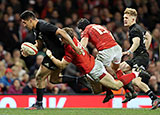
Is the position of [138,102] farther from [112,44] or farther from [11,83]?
[11,83]

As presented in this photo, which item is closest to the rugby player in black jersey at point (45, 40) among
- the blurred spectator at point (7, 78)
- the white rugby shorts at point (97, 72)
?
the white rugby shorts at point (97, 72)

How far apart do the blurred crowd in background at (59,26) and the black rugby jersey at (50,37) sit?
11.2 ft

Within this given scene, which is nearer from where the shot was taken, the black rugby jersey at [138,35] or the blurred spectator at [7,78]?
the black rugby jersey at [138,35]

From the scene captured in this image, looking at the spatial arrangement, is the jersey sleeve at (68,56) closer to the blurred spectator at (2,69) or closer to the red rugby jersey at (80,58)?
the red rugby jersey at (80,58)

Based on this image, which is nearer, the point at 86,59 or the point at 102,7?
the point at 86,59

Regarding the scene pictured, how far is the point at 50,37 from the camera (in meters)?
10.1

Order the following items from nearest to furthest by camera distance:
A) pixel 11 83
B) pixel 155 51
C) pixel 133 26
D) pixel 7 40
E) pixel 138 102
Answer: pixel 133 26 → pixel 138 102 → pixel 11 83 → pixel 7 40 → pixel 155 51

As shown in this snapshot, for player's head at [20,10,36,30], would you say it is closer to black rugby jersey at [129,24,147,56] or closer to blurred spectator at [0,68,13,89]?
black rugby jersey at [129,24,147,56]

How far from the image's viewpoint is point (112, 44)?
10.5 meters

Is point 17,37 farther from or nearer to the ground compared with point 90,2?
nearer to the ground

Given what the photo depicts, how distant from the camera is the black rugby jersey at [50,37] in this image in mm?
9867

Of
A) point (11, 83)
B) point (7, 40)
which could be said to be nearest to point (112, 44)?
point (11, 83)

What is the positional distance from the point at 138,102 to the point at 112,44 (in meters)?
3.10

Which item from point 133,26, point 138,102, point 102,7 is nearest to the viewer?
point 133,26
